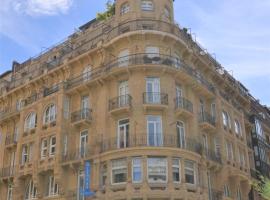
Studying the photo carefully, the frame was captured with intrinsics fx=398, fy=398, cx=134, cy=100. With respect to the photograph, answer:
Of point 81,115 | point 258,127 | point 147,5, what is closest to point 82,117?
point 81,115

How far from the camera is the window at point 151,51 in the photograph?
3440 centimetres

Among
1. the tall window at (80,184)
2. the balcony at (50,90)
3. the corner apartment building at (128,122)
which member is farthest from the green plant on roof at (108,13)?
the tall window at (80,184)

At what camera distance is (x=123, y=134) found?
3259 centimetres

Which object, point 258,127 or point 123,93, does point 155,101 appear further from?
point 258,127

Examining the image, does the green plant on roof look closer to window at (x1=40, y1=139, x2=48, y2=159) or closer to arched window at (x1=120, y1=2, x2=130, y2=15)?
arched window at (x1=120, y1=2, x2=130, y2=15)

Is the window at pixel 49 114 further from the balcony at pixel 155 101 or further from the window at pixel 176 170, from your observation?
the window at pixel 176 170

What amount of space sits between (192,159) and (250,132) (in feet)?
60.2

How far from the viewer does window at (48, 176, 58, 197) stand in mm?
35031

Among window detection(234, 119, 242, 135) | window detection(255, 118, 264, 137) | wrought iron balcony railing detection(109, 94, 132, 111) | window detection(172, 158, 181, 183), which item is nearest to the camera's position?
window detection(172, 158, 181, 183)

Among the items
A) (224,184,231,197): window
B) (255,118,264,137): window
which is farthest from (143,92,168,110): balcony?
(255,118,264,137): window

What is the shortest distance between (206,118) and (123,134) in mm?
8832

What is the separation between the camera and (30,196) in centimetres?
3697

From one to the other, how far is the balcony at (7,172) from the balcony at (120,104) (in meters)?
12.5

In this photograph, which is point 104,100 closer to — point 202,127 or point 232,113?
point 202,127
